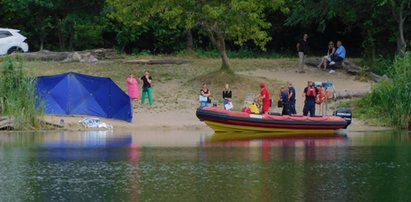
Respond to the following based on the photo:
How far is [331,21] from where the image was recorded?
53312mm

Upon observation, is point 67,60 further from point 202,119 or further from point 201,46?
point 202,119

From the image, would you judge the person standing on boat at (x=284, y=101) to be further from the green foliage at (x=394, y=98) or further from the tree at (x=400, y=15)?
the tree at (x=400, y=15)

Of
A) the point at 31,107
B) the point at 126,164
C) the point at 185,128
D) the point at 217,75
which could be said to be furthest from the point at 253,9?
the point at 126,164

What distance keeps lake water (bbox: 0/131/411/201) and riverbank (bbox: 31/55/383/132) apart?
2013 mm

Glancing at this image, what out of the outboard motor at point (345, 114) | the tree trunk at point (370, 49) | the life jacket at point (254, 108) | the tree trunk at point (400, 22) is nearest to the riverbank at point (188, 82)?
the outboard motor at point (345, 114)

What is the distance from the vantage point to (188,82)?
42.7 m

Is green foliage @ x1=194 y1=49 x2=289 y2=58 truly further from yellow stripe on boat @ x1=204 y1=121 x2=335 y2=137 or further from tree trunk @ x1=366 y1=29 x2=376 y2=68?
yellow stripe on boat @ x1=204 y1=121 x2=335 y2=137

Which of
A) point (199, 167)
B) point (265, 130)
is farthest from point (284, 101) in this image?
point (199, 167)

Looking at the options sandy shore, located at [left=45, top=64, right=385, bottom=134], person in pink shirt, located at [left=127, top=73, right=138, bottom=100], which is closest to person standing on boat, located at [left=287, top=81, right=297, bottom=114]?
sandy shore, located at [left=45, top=64, right=385, bottom=134]

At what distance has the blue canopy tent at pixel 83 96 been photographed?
3756 cm

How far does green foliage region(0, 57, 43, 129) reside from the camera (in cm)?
3541

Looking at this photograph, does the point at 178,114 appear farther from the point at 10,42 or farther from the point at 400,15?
the point at 10,42

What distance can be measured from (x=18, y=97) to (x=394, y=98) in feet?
44.2

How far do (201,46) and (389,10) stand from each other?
49.6ft
